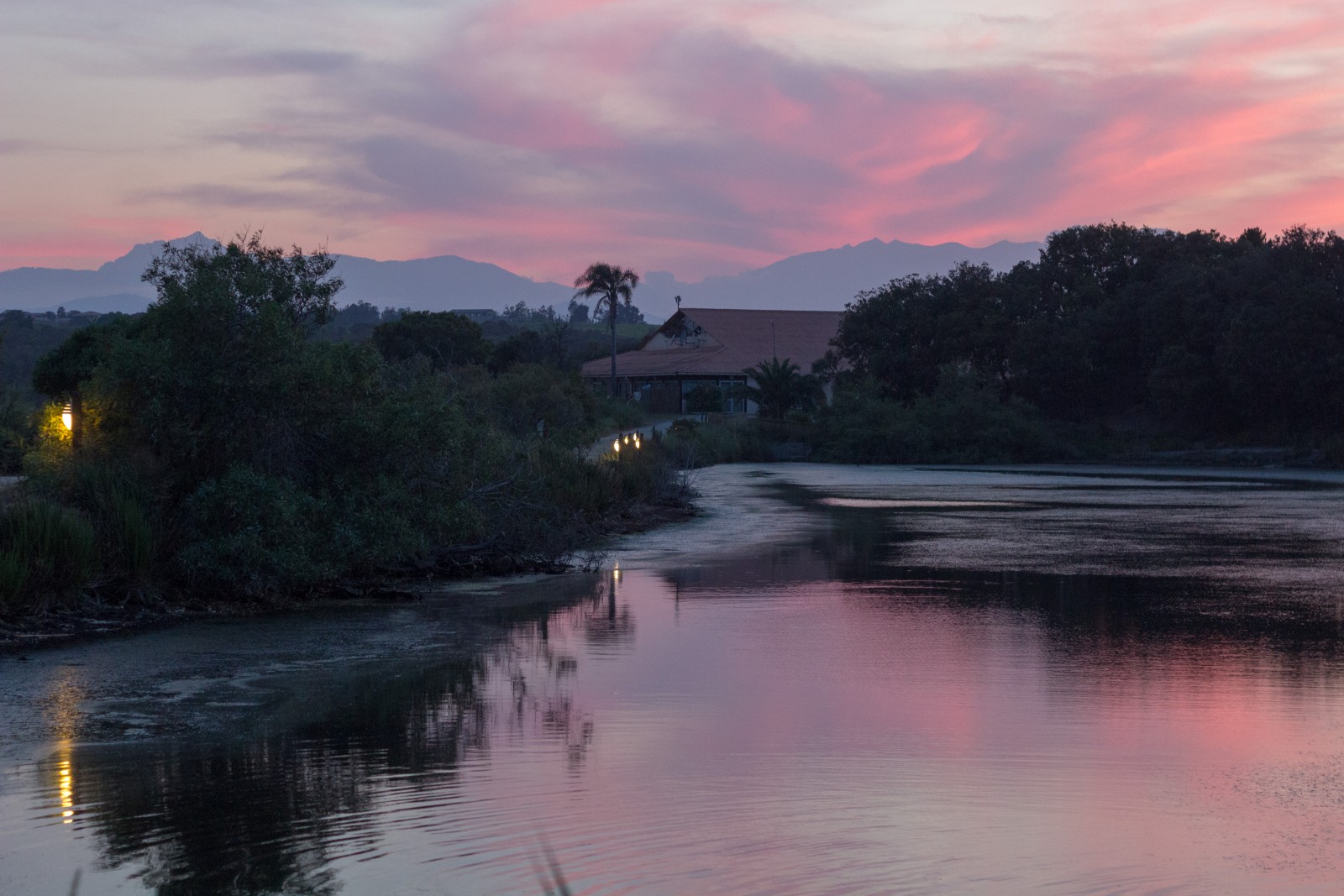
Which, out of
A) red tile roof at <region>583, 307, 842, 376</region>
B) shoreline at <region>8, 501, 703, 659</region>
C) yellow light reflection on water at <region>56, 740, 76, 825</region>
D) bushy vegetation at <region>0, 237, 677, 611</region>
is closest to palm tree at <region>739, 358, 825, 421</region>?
red tile roof at <region>583, 307, 842, 376</region>

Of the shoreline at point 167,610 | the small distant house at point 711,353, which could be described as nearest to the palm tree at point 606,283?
the small distant house at point 711,353

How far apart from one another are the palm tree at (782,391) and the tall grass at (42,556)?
57.9 metres

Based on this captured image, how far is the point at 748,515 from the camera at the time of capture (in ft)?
102

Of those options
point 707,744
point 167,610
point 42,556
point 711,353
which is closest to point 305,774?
point 707,744

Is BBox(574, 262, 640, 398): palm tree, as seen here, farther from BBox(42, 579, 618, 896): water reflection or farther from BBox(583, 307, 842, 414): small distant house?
BBox(42, 579, 618, 896): water reflection

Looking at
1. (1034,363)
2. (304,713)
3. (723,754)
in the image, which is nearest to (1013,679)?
(723,754)

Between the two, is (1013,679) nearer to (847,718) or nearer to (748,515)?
(847,718)

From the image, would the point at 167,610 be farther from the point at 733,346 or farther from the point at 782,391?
the point at 733,346

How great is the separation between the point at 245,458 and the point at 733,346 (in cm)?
6889

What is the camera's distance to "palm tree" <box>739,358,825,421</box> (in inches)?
2805

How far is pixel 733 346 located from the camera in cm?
8394

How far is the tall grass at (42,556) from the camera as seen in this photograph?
13227 millimetres

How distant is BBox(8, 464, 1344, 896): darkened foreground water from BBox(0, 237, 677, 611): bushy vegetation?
988mm

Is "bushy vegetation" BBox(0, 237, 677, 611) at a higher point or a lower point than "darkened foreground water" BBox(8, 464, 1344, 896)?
higher
